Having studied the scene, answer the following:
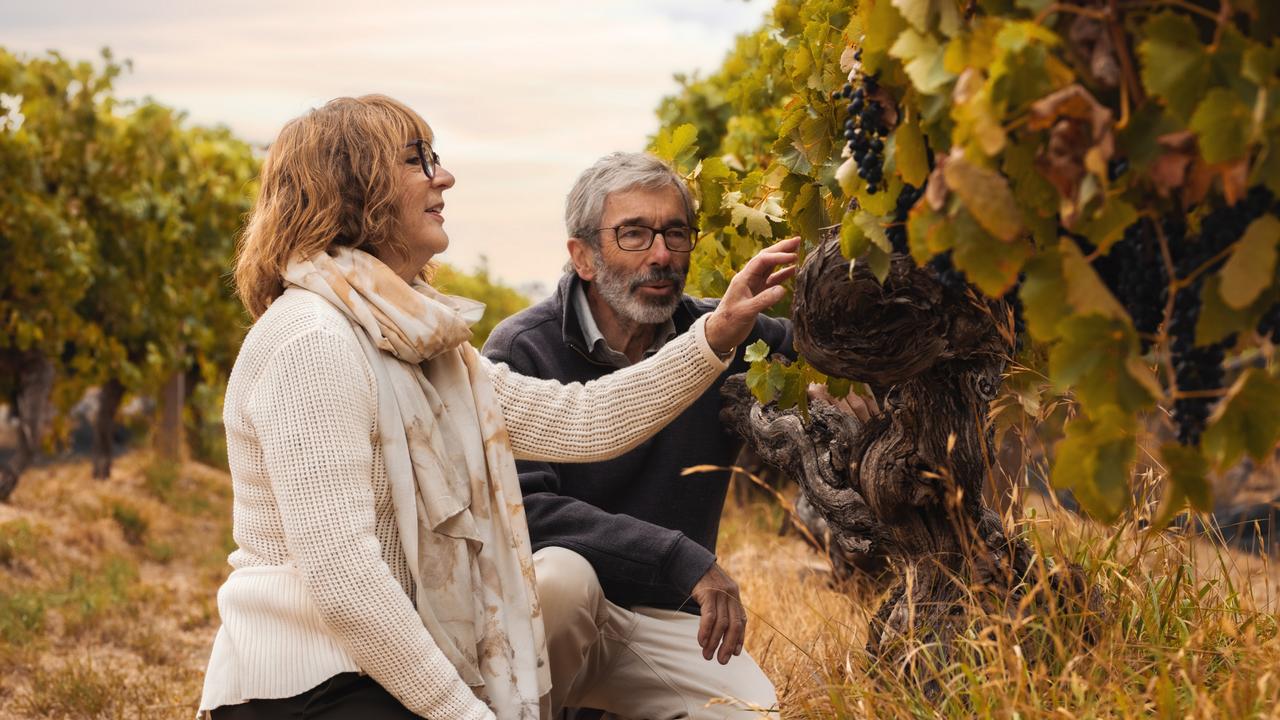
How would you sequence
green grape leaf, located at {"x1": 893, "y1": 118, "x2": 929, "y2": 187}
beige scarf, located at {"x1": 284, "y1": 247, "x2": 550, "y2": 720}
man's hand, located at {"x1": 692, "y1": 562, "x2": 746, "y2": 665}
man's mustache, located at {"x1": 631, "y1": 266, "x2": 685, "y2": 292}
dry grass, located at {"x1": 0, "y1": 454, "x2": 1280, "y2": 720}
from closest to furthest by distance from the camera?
green grape leaf, located at {"x1": 893, "y1": 118, "x2": 929, "y2": 187}, dry grass, located at {"x1": 0, "y1": 454, "x2": 1280, "y2": 720}, beige scarf, located at {"x1": 284, "y1": 247, "x2": 550, "y2": 720}, man's hand, located at {"x1": 692, "y1": 562, "x2": 746, "y2": 665}, man's mustache, located at {"x1": 631, "y1": 266, "x2": 685, "y2": 292}

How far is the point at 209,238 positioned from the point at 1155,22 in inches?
600

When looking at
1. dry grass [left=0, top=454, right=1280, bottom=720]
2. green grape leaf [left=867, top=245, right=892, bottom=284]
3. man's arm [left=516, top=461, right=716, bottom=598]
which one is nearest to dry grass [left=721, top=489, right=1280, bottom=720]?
dry grass [left=0, top=454, right=1280, bottom=720]

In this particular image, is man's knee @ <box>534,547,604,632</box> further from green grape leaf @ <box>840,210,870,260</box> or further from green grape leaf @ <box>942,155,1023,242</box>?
green grape leaf @ <box>942,155,1023,242</box>

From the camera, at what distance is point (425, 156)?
3.15 m

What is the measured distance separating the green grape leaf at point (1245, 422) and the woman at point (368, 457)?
1488 millimetres

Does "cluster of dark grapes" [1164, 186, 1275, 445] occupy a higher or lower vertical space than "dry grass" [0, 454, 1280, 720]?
higher

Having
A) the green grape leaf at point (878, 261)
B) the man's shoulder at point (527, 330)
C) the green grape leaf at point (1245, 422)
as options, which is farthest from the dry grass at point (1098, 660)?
the man's shoulder at point (527, 330)

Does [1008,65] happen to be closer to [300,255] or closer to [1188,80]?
[1188,80]

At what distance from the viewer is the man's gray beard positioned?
4.05m

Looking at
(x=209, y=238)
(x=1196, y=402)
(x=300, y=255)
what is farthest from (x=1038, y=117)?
(x=209, y=238)

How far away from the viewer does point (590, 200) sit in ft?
13.8

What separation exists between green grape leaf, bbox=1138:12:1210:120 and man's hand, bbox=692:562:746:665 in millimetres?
2041

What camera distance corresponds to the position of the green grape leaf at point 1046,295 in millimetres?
1832

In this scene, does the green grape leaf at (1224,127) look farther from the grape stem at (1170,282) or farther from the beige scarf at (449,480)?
the beige scarf at (449,480)
